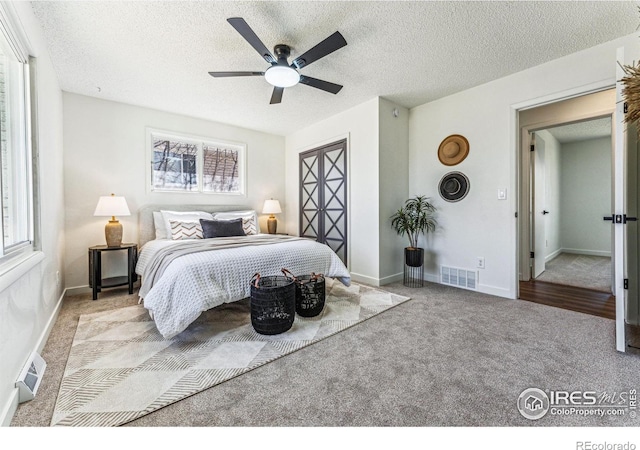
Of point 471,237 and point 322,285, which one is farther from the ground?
point 471,237

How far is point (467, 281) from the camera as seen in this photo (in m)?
3.47

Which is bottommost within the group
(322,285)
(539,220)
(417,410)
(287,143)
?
(417,410)

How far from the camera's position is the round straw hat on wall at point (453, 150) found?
11.4 feet

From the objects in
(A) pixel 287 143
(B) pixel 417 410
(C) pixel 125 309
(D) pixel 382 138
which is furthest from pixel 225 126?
(B) pixel 417 410

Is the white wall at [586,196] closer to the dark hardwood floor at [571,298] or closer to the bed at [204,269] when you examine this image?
the dark hardwood floor at [571,298]

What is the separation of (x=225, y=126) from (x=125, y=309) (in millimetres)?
3140

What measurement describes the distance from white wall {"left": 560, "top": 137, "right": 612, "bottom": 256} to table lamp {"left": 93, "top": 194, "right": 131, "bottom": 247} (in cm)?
841

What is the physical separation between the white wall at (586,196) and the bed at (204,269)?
6.09 m

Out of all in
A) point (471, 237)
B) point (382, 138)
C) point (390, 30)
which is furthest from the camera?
point (382, 138)

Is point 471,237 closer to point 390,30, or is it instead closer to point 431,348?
point 431,348

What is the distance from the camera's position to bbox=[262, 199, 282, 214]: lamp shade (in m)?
4.85

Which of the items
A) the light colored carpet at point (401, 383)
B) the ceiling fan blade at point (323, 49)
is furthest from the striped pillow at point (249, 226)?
the ceiling fan blade at point (323, 49)

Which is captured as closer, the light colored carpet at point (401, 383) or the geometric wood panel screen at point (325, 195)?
the light colored carpet at point (401, 383)
